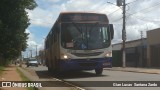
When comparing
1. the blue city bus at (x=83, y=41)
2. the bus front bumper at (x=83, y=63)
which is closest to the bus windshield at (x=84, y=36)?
the blue city bus at (x=83, y=41)

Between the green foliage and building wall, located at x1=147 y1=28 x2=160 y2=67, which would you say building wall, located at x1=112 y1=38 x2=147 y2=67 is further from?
the green foliage

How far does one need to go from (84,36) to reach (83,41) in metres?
0.30

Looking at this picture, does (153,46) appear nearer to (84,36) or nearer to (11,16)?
(11,16)

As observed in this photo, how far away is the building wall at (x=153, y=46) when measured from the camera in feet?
166

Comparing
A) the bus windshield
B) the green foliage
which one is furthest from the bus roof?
the green foliage

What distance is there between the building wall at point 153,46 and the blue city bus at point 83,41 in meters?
28.1

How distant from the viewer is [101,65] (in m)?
23.3

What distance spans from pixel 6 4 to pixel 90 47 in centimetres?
779

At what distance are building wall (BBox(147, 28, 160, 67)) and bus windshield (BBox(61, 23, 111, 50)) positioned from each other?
2826 cm

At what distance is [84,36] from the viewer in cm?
2286

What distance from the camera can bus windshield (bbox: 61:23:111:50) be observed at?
22.8m

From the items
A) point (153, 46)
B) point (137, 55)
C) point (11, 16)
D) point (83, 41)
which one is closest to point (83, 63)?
point (83, 41)

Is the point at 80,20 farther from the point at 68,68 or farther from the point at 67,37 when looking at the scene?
the point at 68,68

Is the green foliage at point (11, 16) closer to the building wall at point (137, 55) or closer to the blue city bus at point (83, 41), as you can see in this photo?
the blue city bus at point (83, 41)
